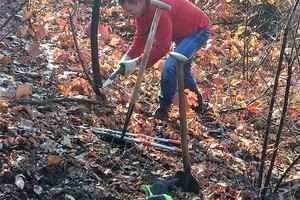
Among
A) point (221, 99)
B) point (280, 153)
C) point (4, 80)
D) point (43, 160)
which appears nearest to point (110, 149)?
point (43, 160)

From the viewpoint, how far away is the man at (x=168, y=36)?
4.05m

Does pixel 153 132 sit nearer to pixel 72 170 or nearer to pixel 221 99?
pixel 72 170

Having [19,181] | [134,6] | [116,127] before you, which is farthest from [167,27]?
[19,181]

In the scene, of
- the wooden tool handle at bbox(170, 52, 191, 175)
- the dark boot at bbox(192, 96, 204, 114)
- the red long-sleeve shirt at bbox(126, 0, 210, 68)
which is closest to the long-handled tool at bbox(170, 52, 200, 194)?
the wooden tool handle at bbox(170, 52, 191, 175)

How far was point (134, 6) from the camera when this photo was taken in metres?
3.90

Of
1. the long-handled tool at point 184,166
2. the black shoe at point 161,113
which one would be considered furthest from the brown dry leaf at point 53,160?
the black shoe at point 161,113

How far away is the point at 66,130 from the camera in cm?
387

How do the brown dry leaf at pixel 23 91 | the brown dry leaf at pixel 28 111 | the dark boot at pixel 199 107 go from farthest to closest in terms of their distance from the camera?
the dark boot at pixel 199 107 < the brown dry leaf at pixel 23 91 < the brown dry leaf at pixel 28 111

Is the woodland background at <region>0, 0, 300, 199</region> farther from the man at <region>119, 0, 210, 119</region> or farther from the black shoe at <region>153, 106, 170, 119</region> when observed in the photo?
the man at <region>119, 0, 210, 119</region>

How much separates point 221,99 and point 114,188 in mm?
2872

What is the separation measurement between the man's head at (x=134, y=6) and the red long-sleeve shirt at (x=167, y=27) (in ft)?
0.23

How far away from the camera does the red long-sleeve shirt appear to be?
4062mm

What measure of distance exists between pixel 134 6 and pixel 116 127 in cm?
120

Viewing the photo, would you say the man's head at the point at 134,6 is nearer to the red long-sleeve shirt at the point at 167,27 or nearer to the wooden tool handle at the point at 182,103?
the red long-sleeve shirt at the point at 167,27
